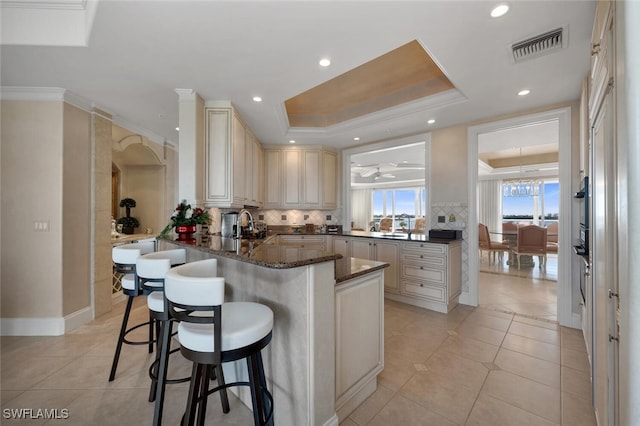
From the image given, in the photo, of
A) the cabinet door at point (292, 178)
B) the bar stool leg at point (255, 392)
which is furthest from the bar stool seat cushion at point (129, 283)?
the cabinet door at point (292, 178)

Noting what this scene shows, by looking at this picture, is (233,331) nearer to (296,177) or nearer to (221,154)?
(221,154)

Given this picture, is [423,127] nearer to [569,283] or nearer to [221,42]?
[569,283]

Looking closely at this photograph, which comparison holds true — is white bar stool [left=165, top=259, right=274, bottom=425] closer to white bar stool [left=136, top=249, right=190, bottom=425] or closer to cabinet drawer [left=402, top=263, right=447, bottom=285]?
white bar stool [left=136, top=249, right=190, bottom=425]

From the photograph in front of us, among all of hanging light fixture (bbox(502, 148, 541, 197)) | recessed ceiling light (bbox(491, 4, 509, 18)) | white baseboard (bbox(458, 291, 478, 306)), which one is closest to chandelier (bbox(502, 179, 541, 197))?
hanging light fixture (bbox(502, 148, 541, 197))

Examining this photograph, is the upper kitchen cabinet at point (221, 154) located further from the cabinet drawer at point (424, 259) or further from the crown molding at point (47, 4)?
the cabinet drawer at point (424, 259)

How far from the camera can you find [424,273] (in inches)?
134

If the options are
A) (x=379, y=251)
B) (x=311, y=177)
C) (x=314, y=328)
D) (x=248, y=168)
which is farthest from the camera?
(x=311, y=177)

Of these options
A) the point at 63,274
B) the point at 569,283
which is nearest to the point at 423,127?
the point at 569,283

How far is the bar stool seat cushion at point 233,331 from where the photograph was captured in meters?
1.06

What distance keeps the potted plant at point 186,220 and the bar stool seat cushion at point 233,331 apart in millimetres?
1424

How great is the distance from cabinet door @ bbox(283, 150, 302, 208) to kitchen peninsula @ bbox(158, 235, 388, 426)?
3.06m

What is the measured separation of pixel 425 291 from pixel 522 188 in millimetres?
5564

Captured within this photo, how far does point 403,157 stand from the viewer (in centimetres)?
611

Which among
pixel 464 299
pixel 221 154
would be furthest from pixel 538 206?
pixel 221 154
